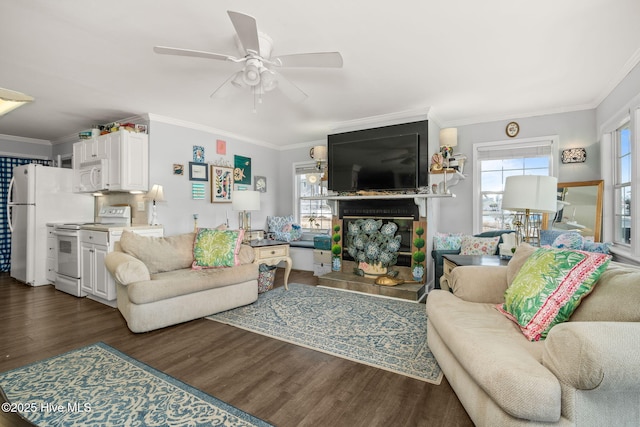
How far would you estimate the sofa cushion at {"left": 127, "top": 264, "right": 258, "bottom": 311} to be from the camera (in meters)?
2.69

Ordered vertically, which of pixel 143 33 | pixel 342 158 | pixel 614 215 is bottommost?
pixel 614 215

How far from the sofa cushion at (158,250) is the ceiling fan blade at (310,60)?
86.5 inches

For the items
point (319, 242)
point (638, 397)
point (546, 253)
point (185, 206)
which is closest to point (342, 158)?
point (319, 242)

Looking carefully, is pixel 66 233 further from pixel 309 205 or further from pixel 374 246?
pixel 374 246

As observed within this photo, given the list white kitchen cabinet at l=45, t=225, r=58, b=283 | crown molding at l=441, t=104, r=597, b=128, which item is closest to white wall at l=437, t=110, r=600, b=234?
crown molding at l=441, t=104, r=597, b=128

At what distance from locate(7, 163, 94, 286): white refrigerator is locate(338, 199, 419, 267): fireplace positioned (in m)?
4.25

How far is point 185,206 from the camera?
4691 millimetres

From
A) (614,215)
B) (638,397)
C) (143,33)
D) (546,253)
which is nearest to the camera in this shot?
(638,397)

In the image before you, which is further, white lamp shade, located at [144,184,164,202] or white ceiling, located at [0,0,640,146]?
white lamp shade, located at [144,184,164,202]

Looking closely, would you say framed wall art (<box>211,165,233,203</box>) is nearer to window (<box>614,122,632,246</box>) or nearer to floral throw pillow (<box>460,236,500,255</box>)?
floral throw pillow (<box>460,236,500,255</box>)

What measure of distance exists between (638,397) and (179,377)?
2353mm

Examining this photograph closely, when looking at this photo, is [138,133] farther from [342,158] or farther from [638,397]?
[638,397]

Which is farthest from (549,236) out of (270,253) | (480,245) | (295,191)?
(295,191)

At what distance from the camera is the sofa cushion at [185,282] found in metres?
2.69
